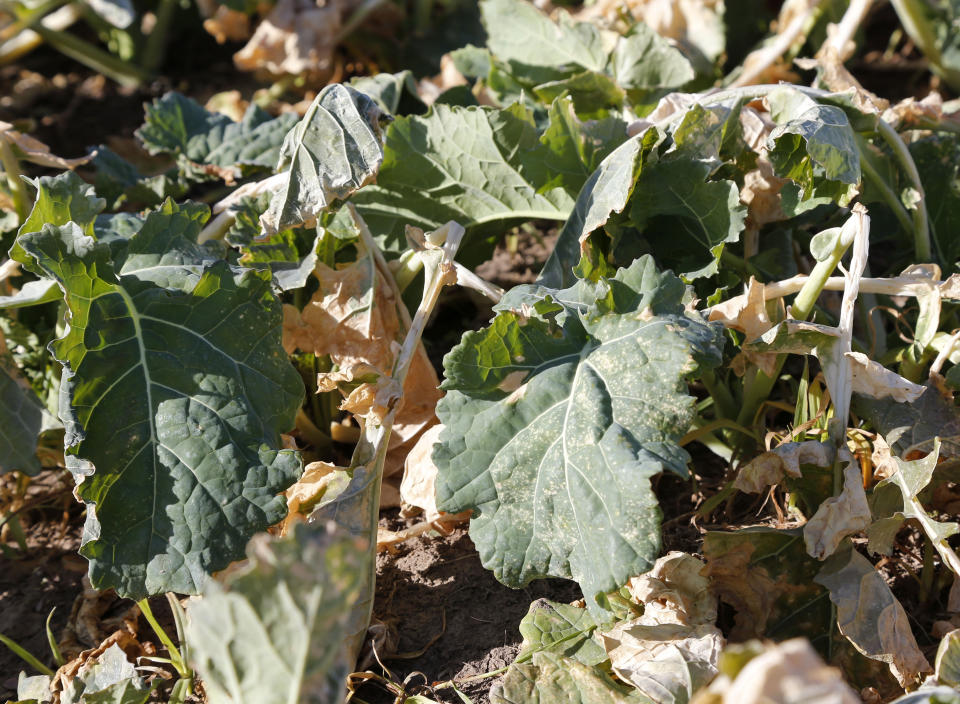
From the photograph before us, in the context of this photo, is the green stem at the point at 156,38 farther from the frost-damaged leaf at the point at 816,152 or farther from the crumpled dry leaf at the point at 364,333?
the frost-damaged leaf at the point at 816,152

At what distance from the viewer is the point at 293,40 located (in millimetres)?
3129

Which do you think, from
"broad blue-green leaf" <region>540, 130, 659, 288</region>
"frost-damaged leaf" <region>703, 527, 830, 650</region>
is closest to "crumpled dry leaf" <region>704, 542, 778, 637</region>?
"frost-damaged leaf" <region>703, 527, 830, 650</region>

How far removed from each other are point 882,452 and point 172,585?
121 cm

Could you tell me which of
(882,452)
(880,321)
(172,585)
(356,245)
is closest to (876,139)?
(880,321)

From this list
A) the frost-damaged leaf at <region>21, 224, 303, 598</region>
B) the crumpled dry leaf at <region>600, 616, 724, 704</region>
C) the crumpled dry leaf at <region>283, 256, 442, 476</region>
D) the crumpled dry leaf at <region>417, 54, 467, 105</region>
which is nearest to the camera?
the crumpled dry leaf at <region>600, 616, 724, 704</region>

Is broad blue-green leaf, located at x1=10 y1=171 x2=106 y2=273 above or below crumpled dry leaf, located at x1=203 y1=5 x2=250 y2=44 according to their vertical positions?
above

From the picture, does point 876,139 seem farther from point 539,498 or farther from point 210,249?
point 210,249

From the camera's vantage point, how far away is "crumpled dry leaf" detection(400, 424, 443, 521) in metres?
1.71

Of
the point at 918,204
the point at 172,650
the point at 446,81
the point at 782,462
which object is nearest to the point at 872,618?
the point at 782,462

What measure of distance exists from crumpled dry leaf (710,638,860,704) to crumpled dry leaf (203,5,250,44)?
9.84 feet

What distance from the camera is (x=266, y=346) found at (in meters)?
1.64

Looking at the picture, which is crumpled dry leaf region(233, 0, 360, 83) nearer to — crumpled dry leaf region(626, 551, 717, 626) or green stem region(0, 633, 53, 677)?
green stem region(0, 633, 53, 677)

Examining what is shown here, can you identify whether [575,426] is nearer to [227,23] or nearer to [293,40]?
[293,40]

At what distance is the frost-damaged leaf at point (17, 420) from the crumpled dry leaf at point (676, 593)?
1.19 meters
